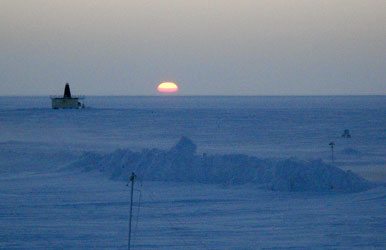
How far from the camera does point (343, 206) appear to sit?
18375mm

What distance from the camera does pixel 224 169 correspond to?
23219 mm

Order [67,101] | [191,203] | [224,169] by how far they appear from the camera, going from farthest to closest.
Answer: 1. [67,101]
2. [224,169]
3. [191,203]

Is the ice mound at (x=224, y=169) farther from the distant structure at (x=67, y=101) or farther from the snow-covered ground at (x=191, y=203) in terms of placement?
the distant structure at (x=67, y=101)

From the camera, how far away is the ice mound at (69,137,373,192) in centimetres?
2112

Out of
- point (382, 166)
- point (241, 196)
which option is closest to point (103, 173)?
point (241, 196)

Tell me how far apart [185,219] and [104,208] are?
239 centimetres

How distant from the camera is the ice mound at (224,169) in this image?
832 inches

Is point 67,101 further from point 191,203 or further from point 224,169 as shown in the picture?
point 191,203

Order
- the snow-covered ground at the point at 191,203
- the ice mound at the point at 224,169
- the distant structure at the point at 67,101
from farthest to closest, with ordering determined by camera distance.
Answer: the distant structure at the point at 67,101
the ice mound at the point at 224,169
the snow-covered ground at the point at 191,203

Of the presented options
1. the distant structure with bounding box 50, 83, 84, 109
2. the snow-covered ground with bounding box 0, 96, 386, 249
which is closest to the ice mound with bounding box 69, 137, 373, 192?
the snow-covered ground with bounding box 0, 96, 386, 249

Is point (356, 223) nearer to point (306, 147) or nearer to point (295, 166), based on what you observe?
point (295, 166)

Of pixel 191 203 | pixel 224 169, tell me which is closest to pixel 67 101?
pixel 224 169

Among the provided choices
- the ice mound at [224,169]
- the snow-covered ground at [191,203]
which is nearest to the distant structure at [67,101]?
the snow-covered ground at [191,203]

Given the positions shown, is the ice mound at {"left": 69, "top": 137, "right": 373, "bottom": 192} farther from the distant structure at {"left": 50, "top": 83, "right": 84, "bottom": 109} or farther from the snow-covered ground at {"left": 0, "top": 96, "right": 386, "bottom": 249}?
the distant structure at {"left": 50, "top": 83, "right": 84, "bottom": 109}
